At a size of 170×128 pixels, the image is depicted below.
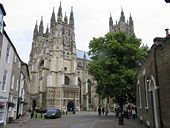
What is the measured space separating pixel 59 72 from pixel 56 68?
1.77 metres

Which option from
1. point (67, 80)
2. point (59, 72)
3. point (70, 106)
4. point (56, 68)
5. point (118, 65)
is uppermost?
point (56, 68)

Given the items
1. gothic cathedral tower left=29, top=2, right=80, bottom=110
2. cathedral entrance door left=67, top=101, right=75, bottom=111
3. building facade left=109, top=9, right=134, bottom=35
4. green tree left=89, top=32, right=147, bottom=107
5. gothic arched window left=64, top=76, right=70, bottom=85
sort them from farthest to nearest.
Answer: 1. building facade left=109, top=9, right=134, bottom=35
2. gothic arched window left=64, top=76, right=70, bottom=85
3. cathedral entrance door left=67, top=101, right=75, bottom=111
4. gothic cathedral tower left=29, top=2, right=80, bottom=110
5. green tree left=89, top=32, right=147, bottom=107

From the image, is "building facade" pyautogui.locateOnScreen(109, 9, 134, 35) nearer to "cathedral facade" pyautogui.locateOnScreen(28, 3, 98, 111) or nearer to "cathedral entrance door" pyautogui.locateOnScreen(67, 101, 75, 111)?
"cathedral facade" pyautogui.locateOnScreen(28, 3, 98, 111)

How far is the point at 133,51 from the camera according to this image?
3123 centimetres

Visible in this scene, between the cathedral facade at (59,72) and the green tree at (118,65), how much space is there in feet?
114

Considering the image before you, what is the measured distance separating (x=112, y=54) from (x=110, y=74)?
3265mm

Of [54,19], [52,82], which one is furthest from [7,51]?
[54,19]

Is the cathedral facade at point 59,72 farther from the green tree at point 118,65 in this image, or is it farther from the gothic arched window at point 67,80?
the green tree at point 118,65

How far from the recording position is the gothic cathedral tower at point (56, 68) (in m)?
69.0

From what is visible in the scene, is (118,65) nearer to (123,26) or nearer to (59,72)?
(59,72)

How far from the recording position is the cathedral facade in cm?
6919

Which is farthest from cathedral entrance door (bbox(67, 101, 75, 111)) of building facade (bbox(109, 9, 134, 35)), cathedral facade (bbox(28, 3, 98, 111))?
building facade (bbox(109, 9, 134, 35))

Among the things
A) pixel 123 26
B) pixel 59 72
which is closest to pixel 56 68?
pixel 59 72

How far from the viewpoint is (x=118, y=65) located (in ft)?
103
